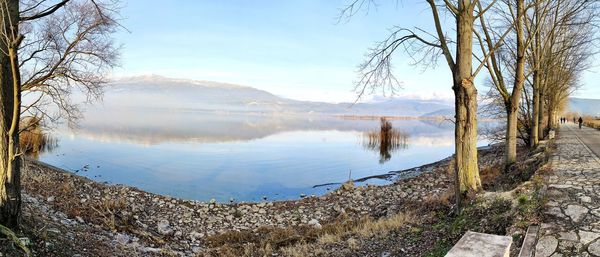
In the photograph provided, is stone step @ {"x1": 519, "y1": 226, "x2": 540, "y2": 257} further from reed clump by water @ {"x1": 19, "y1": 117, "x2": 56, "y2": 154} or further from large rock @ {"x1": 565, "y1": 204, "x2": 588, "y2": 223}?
reed clump by water @ {"x1": 19, "y1": 117, "x2": 56, "y2": 154}

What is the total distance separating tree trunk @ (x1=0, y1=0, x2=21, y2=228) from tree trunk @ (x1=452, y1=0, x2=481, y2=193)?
7559 mm

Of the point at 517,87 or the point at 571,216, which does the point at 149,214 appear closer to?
the point at 571,216

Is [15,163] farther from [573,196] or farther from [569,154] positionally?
[569,154]

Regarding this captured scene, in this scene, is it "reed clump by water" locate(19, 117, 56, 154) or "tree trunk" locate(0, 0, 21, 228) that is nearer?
"tree trunk" locate(0, 0, 21, 228)

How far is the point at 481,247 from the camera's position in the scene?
3.58m

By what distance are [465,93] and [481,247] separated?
4.26 m

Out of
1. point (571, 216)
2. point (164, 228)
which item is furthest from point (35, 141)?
point (571, 216)

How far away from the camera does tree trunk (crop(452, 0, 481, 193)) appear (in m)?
7.14

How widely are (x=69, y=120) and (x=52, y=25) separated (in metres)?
4.11

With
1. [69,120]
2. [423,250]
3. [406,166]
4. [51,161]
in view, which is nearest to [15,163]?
[423,250]

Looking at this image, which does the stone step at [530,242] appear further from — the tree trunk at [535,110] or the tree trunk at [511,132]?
the tree trunk at [535,110]

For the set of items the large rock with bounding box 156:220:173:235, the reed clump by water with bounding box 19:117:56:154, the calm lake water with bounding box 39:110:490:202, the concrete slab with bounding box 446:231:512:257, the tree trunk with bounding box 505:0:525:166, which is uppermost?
the tree trunk with bounding box 505:0:525:166

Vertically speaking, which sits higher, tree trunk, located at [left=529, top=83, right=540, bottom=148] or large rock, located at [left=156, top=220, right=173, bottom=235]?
tree trunk, located at [left=529, top=83, right=540, bottom=148]

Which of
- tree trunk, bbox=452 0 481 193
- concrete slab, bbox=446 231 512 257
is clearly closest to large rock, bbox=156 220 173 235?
tree trunk, bbox=452 0 481 193
